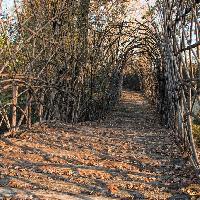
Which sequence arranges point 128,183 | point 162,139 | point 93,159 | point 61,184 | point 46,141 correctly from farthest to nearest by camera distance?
point 162,139, point 46,141, point 93,159, point 128,183, point 61,184

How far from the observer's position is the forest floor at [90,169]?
11.8 ft

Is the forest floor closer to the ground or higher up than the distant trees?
closer to the ground

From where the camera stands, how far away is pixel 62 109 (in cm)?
968

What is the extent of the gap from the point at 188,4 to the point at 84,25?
6.25 metres

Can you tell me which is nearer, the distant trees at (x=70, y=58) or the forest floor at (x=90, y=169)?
the forest floor at (x=90, y=169)

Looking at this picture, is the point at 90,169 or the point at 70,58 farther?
the point at 70,58

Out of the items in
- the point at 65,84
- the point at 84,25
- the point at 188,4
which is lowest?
the point at 65,84

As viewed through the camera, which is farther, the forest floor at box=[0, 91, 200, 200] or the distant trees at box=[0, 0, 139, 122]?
the distant trees at box=[0, 0, 139, 122]

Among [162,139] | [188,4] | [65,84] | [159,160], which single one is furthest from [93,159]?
[65,84]

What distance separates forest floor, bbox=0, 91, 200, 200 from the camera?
3.61 meters

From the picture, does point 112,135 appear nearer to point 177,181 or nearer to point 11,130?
point 11,130

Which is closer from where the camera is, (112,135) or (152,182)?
(152,182)

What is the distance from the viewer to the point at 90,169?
4.49m

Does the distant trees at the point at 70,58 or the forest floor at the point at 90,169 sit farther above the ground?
the distant trees at the point at 70,58
